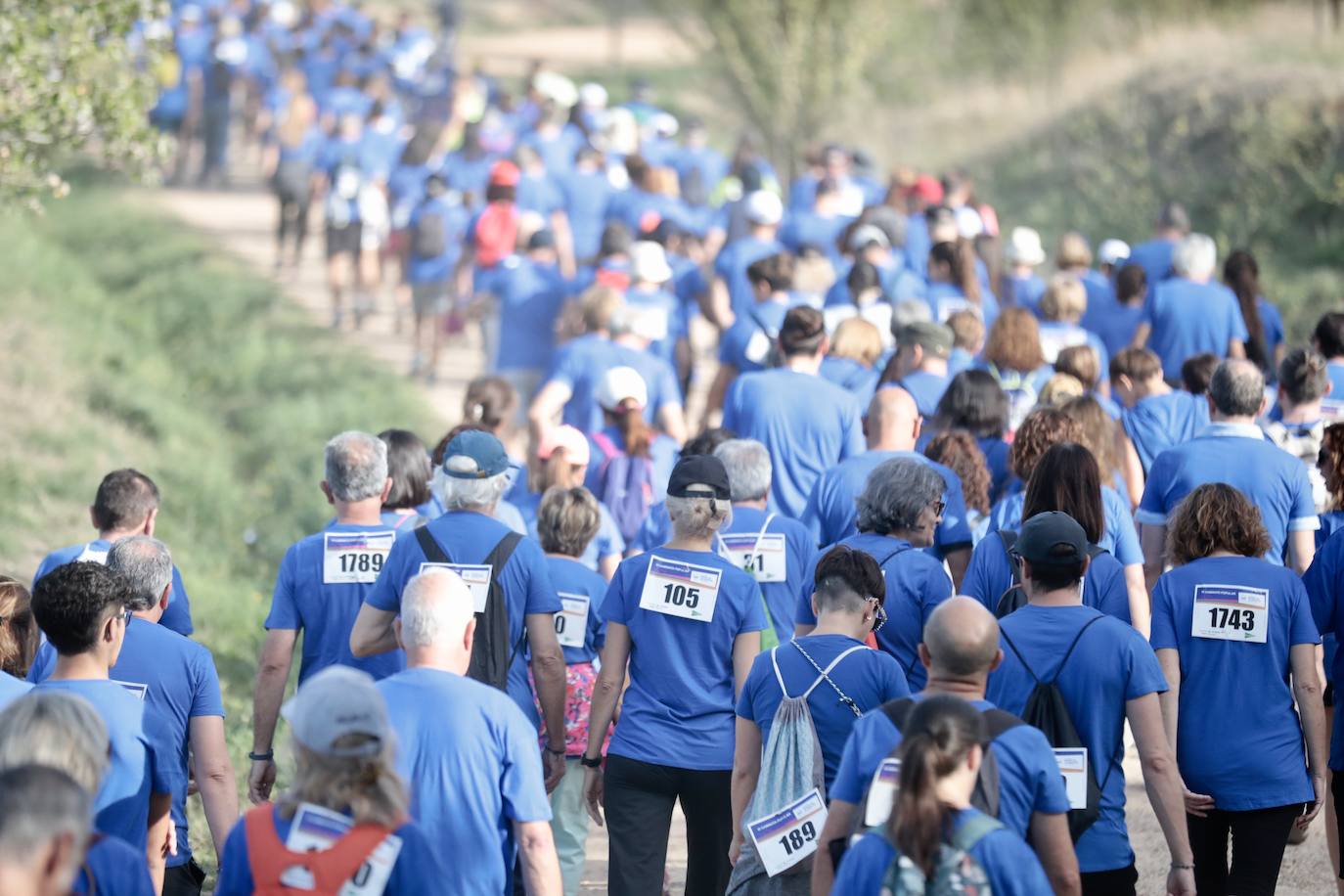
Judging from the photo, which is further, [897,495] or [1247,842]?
[897,495]

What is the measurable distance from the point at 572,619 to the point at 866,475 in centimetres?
127

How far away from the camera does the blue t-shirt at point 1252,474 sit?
283 inches

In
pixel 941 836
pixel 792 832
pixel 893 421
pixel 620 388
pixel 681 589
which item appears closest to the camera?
pixel 941 836

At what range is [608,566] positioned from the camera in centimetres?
775

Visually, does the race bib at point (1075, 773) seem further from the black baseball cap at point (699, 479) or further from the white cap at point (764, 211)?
the white cap at point (764, 211)

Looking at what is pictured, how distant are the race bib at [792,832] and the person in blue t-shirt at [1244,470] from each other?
250 centimetres

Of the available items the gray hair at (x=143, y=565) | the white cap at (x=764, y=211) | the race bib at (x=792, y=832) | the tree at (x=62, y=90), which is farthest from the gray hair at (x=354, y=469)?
the white cap at (x=764, y=211)

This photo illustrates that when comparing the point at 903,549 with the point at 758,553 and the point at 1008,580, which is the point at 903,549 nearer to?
the point at 1008,580

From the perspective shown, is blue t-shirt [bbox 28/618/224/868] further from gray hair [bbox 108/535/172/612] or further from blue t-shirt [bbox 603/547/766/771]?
blue t-shirt [bbox 603/547/766/771]

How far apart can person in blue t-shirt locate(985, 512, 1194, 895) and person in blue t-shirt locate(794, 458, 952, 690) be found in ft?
2.45

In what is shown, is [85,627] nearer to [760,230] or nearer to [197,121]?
[760,230]

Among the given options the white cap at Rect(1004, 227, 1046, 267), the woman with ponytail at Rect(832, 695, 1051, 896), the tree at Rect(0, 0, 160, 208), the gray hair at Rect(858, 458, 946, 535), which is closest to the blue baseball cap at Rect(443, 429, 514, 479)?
the gray hair at Rect(858, 458, 946, 535)

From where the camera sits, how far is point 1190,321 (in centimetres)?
1104

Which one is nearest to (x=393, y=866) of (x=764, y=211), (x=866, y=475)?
(x=866, y=475)
